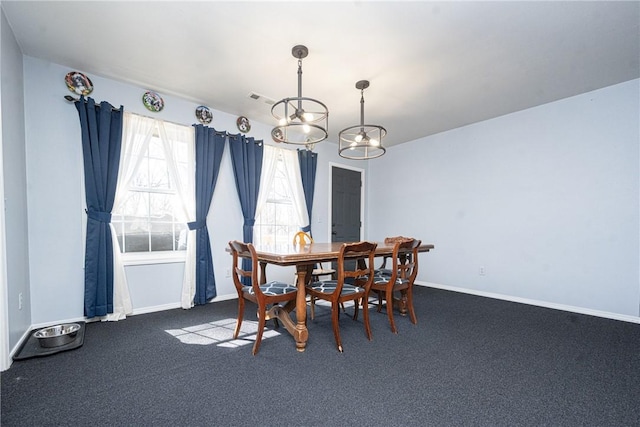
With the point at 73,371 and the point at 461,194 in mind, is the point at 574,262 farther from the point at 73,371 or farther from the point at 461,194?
the point at 73,371

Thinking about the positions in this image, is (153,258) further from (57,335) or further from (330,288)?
(330,288)

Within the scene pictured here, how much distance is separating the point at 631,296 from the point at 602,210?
3.17 feet

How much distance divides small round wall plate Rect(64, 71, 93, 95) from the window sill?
5.88 ft

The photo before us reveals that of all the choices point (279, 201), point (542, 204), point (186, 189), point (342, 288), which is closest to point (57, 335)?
point (186, 189)

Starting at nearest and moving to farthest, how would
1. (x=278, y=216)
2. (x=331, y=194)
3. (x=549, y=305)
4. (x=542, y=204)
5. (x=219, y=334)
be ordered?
(x=219, y=334) → (x=549, y=305) → (x=542, y=204) → (x=278, y=216) → (x=331, y=194)

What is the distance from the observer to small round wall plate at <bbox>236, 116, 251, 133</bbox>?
4016mm

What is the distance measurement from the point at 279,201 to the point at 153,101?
2148 millimetres

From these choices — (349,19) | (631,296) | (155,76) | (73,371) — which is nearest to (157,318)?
(73,371)

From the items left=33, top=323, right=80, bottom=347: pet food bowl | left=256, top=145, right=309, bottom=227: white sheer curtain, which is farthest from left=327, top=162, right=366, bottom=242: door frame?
left=33, top=323, right=80, bottom=347: pet food bowl

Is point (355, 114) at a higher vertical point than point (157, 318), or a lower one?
higher

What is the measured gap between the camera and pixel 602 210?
3188mm

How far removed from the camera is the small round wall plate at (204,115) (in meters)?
3.63

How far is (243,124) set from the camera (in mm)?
4062

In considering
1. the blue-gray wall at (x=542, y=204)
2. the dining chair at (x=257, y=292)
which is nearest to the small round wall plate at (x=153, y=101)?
the dining chair at (x=257, y=292)
